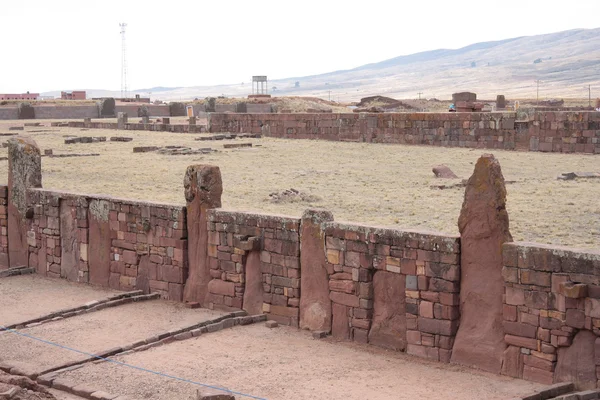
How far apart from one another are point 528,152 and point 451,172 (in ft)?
23.7

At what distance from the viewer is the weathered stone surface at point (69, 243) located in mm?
15828

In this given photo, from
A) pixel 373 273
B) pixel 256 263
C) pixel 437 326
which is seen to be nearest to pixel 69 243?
pixel 256 263

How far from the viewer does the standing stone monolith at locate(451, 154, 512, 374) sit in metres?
10.0

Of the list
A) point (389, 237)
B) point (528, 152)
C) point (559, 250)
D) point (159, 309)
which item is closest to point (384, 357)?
point (389, 237)

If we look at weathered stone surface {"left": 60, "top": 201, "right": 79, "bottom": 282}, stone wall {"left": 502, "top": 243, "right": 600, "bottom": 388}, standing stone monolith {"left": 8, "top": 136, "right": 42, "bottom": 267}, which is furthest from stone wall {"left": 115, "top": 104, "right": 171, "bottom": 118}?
stone wall {"left": 502, "top": 243, "right": 600, "bottom": 388}

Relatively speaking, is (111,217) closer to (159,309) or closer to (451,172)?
(159,309)

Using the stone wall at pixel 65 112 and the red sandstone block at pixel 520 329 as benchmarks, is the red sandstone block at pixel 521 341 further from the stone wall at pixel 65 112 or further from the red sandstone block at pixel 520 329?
the stone wall at pixel 65 112

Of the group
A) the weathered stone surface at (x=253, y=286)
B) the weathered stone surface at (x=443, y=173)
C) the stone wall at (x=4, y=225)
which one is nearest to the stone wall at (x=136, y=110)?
the weathered stone surface at (x=443, y=173)

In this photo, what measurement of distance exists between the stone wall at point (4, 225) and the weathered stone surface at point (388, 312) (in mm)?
9019

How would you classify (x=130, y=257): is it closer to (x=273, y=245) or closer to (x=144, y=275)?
(x=144, y=275)

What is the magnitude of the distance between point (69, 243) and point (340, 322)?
6369mm

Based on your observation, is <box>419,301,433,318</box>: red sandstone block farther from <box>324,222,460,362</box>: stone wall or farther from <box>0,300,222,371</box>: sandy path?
<box>0,300,222,371</box>: sandy path

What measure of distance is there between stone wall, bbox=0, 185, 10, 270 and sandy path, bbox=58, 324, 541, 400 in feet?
23.1

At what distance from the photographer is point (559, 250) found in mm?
9211
